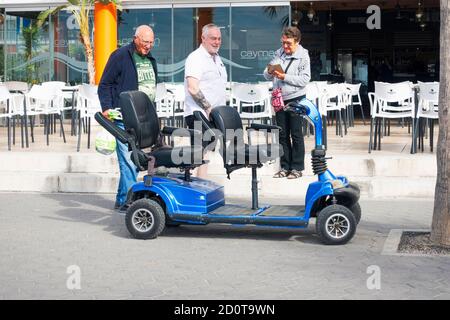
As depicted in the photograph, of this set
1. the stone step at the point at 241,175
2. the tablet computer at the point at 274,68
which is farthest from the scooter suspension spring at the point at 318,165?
the stone step at the point at 241,175

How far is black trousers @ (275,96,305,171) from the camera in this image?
35.9 feet

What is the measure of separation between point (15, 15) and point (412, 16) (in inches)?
490

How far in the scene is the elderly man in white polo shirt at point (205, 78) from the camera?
9.26 metres

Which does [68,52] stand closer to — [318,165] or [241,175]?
[241,175]

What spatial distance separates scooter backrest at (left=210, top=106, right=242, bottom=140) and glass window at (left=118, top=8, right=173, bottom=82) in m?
13.8

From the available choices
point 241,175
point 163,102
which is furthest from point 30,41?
point 241,175

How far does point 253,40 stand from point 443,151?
1486cm

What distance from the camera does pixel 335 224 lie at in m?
8.01

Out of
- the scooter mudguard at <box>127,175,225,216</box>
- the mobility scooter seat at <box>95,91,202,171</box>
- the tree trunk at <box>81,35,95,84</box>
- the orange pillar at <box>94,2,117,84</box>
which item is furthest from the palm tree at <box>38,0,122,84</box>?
the scooter mudguard at <box>127,175,225,216</box>

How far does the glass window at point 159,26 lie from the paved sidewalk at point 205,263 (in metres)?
13.2

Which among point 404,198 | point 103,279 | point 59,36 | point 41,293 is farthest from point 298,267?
point 59,36

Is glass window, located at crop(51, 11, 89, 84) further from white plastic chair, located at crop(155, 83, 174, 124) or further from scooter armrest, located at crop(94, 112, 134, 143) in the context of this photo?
scooter armrest, located at crop(94, 112, 134, 143)

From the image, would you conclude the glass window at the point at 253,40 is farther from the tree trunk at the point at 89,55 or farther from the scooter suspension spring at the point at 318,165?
the scooter suspension spring at the point at 318,165
